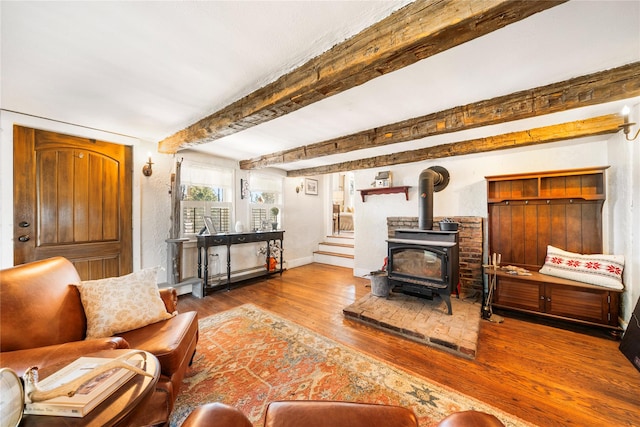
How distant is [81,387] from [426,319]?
2775 mm

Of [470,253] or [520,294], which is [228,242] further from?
[520,294]

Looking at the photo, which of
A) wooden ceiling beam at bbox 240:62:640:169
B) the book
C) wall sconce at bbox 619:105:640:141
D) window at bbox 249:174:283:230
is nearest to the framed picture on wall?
window at bbox 249:174:283:230

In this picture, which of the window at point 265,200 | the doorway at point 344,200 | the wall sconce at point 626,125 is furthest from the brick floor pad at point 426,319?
the doorway at point 344,200

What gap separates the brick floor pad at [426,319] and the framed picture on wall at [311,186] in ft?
11.2

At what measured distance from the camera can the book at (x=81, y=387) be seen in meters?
0.76

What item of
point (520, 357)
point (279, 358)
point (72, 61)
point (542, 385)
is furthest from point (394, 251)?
point (72, 61)

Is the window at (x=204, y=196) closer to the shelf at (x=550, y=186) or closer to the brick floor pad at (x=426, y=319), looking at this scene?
the brick floor pad at (x=426, y=319)

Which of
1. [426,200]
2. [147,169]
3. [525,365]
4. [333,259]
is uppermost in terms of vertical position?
[147,169]

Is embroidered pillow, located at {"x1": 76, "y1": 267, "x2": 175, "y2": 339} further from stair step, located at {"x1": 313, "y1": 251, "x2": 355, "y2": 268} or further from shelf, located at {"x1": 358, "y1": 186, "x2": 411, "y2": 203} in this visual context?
stair step, located at {"x1": 313, "y1": 251, "x2": 355, "y2": 268}

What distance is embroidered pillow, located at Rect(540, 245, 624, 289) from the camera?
7.69ft

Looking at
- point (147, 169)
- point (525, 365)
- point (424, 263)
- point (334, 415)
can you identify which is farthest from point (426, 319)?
point (147, 169)

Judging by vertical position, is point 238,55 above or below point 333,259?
above

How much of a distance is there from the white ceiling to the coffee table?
1.76 m

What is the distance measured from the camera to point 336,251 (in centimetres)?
586
